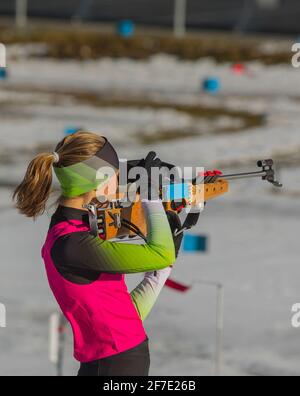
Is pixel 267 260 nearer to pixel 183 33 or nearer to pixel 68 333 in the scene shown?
pixel 68 333

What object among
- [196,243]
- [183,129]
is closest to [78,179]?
[196,243]

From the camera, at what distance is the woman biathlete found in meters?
2.70

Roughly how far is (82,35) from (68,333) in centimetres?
1703

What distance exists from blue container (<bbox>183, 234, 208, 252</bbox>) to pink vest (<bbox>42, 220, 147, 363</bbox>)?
332 cm

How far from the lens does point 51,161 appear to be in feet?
8.97

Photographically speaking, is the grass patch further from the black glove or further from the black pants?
the black pants

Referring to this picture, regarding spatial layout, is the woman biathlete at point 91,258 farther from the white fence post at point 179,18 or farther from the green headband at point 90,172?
the white fence post at point 179,18

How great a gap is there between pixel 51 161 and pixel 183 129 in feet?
42.3

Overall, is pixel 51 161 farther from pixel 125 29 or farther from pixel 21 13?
pixel 21 13

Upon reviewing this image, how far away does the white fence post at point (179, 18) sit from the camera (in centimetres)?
2312

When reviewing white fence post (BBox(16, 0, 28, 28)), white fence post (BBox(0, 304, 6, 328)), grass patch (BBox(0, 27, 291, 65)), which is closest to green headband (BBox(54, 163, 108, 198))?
white fence post (BBox(0, 304, 6, 328))

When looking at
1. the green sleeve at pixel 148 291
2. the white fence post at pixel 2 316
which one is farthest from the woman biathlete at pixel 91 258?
the white fence post at pixel 2 316

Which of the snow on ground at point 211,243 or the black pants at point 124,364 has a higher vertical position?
the snow on ground at point 211,243

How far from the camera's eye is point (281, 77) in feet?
66.3
